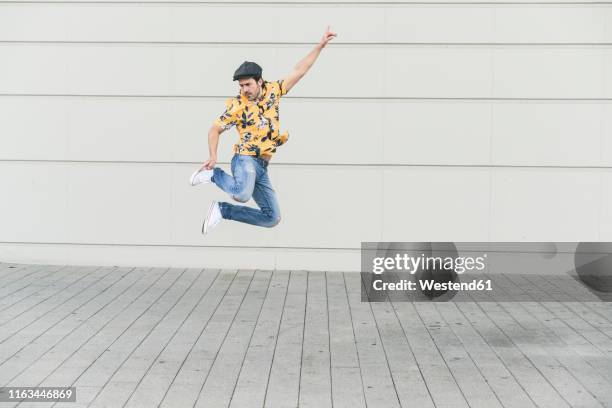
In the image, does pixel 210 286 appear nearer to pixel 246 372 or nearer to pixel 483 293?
pixel 483 293

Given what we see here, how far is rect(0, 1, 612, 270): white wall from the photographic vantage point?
11.5 metres

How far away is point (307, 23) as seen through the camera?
11547mm

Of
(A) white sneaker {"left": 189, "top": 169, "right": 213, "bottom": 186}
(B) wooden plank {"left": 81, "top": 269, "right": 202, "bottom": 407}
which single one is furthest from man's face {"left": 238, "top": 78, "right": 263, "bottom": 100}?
(B) wooden plank {"left": 81, "top": 269, "right": 202, "bottom": 407}

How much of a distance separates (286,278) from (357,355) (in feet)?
12.7

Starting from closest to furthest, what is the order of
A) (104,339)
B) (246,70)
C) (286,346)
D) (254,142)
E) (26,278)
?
(286,346) → (104,339) → (246,70) → (254,142) → (26,278)

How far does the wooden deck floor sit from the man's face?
2031 mm

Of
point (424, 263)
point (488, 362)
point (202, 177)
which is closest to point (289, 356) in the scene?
point (488, 362)

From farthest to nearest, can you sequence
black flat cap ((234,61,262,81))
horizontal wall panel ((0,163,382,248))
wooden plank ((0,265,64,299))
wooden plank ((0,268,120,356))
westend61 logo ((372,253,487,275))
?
1. horizontal wall panel ((0,163,382,248))
2. westend61 logo ((372,253,487,275))
3. wooden plank ((0,265,64,299))
4. black flat cap ((234,61,262,81))
5. wooden plank ((0,268,120,356))

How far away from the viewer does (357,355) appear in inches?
289

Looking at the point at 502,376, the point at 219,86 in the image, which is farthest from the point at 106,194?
the point at 502,376

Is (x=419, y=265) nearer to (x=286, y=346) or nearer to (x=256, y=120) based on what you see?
(x=256, y=120)

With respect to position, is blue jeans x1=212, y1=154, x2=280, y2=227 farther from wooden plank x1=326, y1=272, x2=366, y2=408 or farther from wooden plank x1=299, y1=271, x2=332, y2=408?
wooden plank x1=326, y1=272, x2=366, y2=408

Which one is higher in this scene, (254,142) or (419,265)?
(254,142)

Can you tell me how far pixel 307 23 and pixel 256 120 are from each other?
9.43 ft
